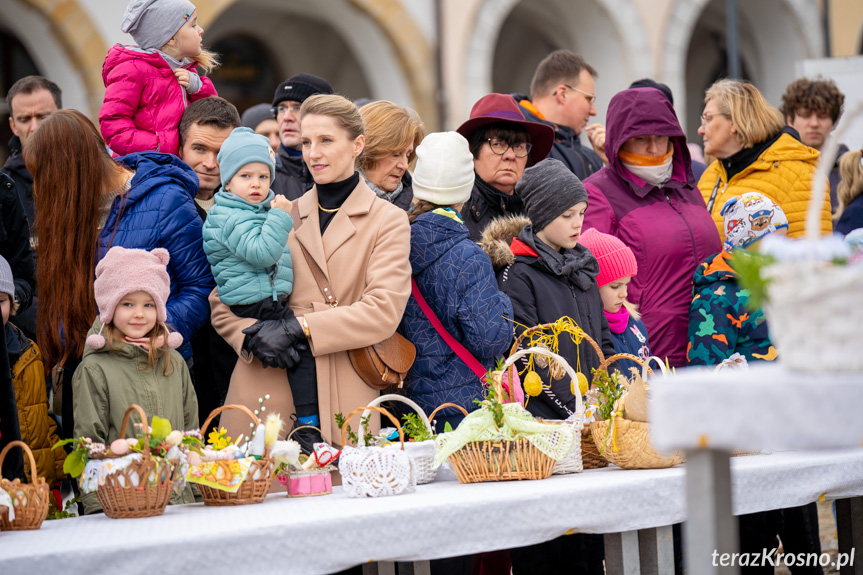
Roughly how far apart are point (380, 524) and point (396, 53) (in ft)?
33.0

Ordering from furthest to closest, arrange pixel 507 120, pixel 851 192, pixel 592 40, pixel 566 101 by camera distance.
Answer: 1. pixel 592 40
2. pixel 566 101
3. pixel 851 192
4. pixel 507 120

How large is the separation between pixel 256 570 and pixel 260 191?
4.88 feet

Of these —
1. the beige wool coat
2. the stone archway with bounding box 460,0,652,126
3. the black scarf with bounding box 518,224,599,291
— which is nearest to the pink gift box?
the beige wool coat

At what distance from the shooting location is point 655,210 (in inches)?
188

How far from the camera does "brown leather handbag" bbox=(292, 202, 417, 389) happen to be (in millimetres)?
3568

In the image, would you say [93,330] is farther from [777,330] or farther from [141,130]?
[777,330]

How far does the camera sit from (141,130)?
419 cm

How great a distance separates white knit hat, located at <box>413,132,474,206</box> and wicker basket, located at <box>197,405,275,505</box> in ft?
4.09

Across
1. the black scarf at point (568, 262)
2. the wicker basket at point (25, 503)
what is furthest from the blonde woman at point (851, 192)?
the wicker basket at point (25, 503)

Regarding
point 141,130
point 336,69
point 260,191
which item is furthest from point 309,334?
point 336,69

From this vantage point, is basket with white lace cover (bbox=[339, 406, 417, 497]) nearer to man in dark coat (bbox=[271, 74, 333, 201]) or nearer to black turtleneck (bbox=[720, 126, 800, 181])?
man in dark coat (bbox=[271, 74, 333, 201])

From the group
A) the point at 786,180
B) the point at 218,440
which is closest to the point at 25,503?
the point at 218,440

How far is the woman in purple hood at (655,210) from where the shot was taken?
4637 millimetres

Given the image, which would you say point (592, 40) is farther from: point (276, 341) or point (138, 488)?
point (138, 488)
